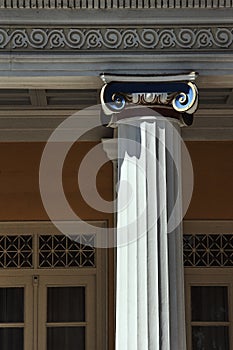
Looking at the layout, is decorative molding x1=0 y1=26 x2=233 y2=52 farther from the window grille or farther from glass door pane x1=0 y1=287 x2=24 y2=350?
glass door pane x1=0 y1=287 x2=24 y2=350

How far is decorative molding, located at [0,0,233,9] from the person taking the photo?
6.97m

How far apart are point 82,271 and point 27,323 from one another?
758 mm

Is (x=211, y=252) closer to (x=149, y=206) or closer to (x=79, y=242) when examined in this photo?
(x=79, y=242)

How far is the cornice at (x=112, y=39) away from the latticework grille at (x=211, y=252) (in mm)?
3242

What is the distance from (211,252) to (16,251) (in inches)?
77.5

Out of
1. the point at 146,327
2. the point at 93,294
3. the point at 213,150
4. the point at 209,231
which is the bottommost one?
the point at 146,327

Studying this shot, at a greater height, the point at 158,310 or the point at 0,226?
the point at 0,226

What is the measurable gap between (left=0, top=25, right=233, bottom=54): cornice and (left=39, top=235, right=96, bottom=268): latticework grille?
3256 millimetres

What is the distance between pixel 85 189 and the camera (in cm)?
983

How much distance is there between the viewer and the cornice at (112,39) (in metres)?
7.03

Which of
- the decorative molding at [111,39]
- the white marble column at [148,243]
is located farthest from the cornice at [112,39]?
the white marble column at [148,243]

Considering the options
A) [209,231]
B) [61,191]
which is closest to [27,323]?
[61,191]

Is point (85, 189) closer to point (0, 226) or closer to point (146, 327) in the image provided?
point (0, 226)

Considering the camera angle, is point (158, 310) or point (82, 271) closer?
point (158, 310)
